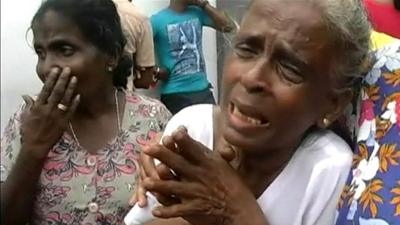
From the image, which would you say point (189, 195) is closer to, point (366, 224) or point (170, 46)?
point (366, 224)

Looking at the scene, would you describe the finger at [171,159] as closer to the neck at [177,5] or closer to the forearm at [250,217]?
the forearm at [250,217]

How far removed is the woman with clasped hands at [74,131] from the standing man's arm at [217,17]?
0.56ft

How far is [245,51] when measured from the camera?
2.51 feet

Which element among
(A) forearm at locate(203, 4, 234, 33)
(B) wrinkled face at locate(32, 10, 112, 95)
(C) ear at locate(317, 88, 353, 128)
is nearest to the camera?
(C) ear at locate(317, 88, 353, 128)

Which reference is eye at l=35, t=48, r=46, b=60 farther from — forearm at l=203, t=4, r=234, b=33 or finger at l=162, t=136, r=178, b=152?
finger at l=162, t=136, r=178, b=152

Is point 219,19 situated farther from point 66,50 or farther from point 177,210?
point 177,210

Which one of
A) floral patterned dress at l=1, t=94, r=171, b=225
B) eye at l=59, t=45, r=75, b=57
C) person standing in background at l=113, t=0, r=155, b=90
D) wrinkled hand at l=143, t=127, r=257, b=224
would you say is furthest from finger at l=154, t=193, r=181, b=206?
person standing in background at l=113, t=0, r=155, b=90

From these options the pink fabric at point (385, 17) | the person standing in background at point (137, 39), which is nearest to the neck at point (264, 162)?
the pink fabric at point (385, 17)

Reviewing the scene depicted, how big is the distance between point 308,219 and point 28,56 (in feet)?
1.78

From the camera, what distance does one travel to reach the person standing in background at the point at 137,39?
121 cm

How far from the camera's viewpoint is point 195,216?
0.73 metres

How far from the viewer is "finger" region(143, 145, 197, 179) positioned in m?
0.69

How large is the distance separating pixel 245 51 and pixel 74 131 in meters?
0.42

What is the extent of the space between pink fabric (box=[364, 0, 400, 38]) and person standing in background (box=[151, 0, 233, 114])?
0.36 m
